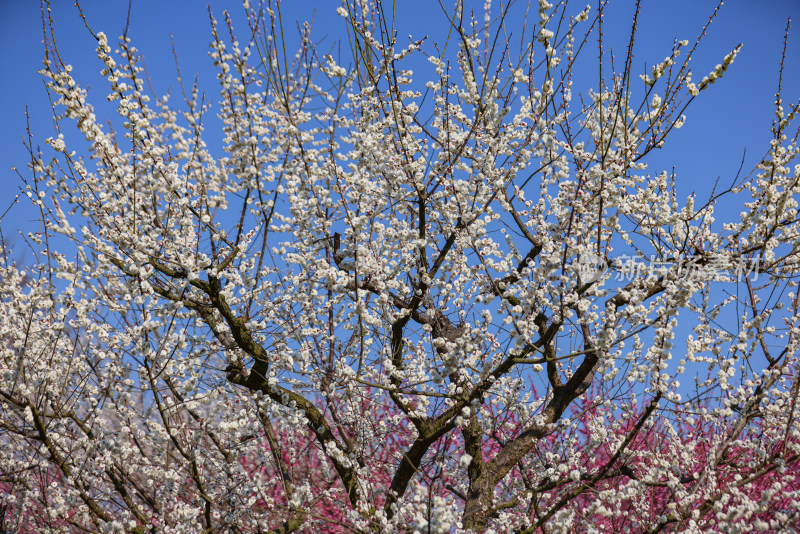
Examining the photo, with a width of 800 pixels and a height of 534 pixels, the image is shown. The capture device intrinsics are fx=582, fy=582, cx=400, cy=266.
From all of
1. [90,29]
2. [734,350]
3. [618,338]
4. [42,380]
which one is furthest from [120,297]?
[734,350]

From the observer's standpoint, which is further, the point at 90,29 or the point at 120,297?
the point at 120,297

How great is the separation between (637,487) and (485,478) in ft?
4.51

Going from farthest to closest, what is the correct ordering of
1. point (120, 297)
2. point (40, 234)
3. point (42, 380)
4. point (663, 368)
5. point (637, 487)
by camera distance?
point (120, 297), point (42, 380), point (40, 234), point (637, 487), point (663, 368)

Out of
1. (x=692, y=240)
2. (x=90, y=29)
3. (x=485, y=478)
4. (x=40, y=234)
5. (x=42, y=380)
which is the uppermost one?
(x=692, y=240)

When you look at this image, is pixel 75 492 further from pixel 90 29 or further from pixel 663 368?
pixel 663 368

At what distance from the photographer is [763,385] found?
14.5 ft

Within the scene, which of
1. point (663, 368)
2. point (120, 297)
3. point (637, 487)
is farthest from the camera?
point (120, 297)

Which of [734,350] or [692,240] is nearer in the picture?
[734,350]

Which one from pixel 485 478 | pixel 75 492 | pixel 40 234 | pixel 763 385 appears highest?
pixel 763 385

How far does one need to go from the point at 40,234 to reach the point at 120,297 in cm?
150

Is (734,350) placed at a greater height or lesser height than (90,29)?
lesser

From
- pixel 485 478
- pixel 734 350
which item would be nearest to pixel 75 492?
pixel 485 478

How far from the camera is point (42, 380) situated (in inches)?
204

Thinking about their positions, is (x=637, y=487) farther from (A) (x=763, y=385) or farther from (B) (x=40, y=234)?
(B) (x=40, y=234)
